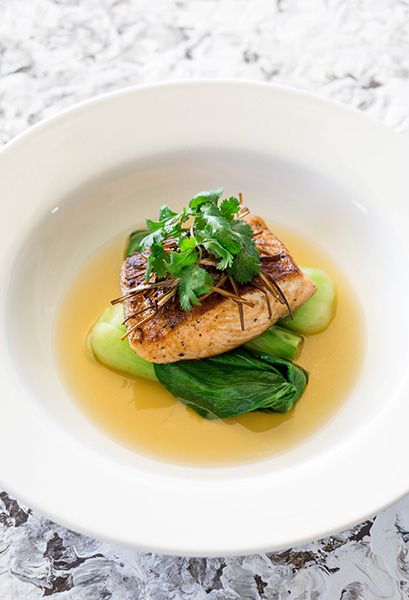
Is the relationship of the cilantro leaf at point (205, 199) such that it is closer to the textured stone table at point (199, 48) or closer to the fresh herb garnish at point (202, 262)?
the fresh herb garnish at point (202, 262)

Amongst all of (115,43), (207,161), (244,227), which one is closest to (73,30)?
(115,43)

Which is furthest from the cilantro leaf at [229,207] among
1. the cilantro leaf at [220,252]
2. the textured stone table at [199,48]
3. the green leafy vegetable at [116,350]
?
the textured stone table at [199,48]

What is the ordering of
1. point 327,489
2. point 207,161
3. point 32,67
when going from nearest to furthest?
point 327,489 → point 207,161 → point 32,67

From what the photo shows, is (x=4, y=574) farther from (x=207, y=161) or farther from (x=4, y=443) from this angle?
(x=207, y=161)

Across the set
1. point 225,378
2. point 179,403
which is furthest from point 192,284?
point 179,403

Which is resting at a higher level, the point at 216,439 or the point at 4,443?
Result: the point at 216,439

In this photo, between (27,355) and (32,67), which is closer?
(27,355)

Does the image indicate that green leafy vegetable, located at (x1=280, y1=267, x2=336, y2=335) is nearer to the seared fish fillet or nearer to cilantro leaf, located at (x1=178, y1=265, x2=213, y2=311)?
the seared fish fillet
